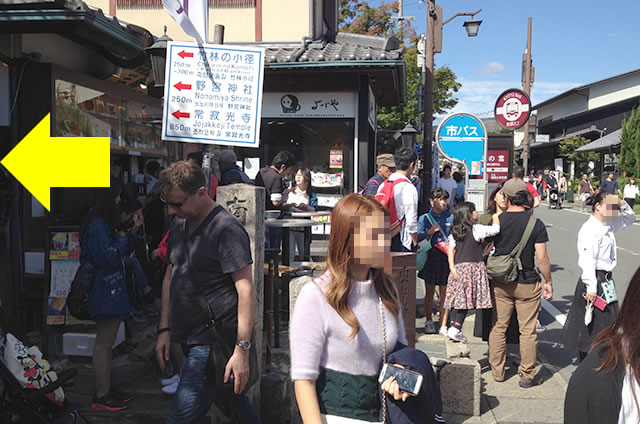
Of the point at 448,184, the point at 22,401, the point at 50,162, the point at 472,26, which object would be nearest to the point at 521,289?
the point at 22,401

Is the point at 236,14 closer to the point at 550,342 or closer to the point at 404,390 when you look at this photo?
the point at 550,342

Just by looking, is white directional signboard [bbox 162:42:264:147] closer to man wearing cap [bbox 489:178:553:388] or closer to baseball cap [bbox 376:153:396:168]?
man wearing cap [bbox 489:178:553:388]

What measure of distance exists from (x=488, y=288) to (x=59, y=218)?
4.99 m

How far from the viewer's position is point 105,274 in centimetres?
482

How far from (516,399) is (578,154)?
136 feet

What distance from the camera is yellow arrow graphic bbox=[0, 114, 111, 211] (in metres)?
5.48

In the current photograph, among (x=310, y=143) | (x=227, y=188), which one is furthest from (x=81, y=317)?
(x=310, y=143)

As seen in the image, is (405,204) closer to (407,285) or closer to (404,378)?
(407,285)

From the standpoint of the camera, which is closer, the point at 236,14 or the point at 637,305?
the point at 637,305

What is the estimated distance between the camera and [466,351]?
5.61 meters

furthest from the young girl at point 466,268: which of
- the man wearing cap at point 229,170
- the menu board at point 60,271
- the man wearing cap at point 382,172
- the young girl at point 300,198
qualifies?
the menu board at point 60,271

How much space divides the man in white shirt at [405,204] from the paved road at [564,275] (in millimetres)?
2213

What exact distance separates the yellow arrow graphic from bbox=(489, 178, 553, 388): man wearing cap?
416 centimetres

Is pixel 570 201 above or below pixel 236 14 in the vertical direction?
below
